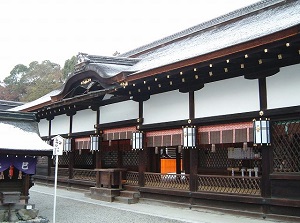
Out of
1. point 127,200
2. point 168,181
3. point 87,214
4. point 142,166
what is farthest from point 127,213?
point 142,166

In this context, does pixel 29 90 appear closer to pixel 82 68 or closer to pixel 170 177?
pixel 82 68

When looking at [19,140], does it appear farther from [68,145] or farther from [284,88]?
[68,145]

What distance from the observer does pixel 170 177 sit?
1238 cm

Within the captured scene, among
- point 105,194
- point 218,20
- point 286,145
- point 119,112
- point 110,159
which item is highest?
point 218,20

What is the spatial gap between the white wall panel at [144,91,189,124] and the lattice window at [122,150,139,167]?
4697mm

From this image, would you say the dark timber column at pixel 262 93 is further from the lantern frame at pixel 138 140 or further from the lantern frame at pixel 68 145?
the lantern frame at pixel 68 145

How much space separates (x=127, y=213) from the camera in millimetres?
10758

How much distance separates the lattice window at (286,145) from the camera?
870 centimetres

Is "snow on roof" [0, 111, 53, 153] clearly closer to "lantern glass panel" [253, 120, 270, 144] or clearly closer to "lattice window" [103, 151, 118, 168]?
"lantern glass panel" [253, 120, 270, 144]

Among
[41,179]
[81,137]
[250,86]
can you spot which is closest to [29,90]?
[41,179]

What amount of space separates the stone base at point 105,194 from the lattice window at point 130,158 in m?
3.64

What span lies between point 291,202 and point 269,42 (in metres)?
4.01

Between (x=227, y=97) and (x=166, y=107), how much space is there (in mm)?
2823

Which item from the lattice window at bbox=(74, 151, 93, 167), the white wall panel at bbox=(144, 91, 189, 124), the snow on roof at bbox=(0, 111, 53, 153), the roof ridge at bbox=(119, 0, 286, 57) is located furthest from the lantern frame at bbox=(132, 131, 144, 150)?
the lattice window at bbox=(74, 151, 93, 167)
